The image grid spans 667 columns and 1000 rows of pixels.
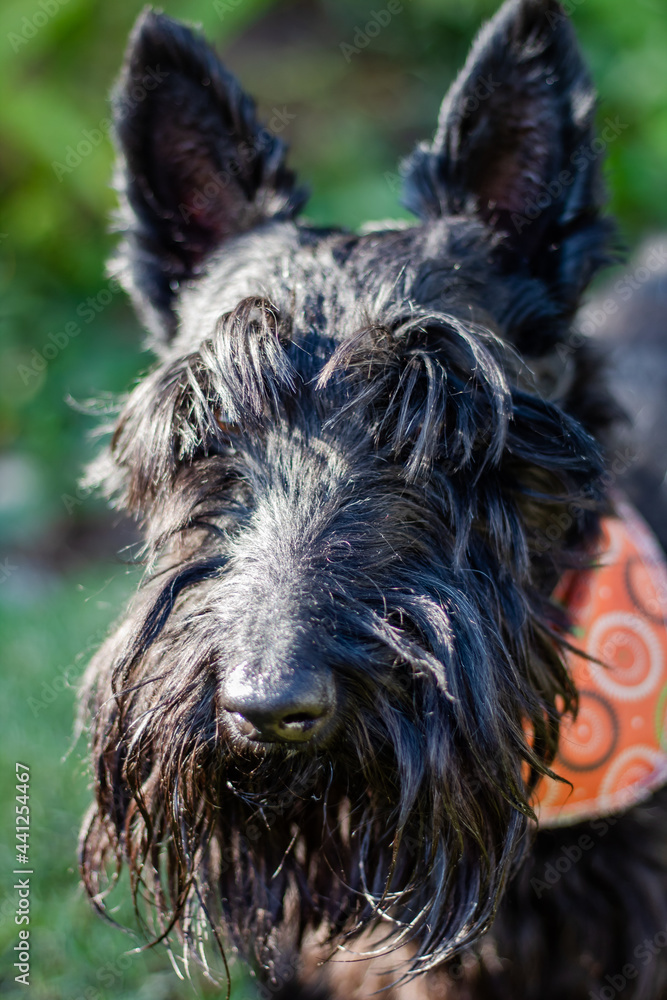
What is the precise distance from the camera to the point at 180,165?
2705mm

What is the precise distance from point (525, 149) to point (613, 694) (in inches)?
64.8

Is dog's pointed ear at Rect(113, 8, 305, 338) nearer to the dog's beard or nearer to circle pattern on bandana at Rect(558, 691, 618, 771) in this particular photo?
the dog's beard

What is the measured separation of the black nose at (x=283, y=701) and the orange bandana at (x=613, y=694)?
995mm

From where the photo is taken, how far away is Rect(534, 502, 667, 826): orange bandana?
2.42m

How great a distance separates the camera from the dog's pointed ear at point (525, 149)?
2279mm

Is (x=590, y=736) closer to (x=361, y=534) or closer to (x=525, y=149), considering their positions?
(x=361, y=534)

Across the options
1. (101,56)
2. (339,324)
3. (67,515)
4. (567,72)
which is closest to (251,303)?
(339,324)

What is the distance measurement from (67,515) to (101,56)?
3644 millimetres

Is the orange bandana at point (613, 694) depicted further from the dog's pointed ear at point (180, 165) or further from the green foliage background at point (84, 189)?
the green foliage background at point (84, 189)

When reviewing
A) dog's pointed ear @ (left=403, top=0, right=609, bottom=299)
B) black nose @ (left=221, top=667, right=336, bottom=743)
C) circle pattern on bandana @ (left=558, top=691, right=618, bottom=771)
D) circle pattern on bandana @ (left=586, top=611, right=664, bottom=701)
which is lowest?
circle pattern on bandana @ (left=558, top=691, right=618, bottom=771)

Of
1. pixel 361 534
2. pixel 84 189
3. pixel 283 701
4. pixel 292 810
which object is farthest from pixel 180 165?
pixel 84 189

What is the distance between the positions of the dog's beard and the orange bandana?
44 cm

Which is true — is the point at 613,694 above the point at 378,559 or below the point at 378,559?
below

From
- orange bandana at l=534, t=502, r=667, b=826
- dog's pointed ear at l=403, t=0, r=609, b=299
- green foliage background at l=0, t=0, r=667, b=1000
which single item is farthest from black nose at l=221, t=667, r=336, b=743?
green foliage background at l=0, t=0, r=667, b=1000
